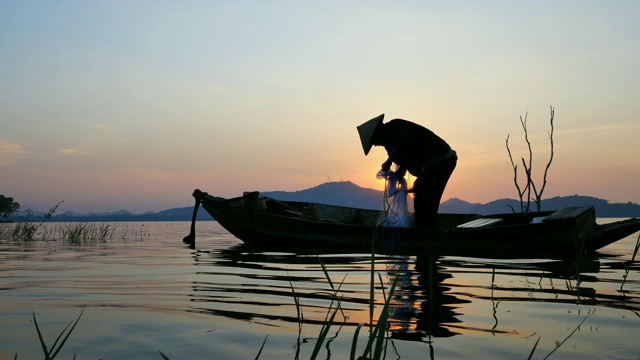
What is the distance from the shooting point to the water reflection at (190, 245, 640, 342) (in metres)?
4.04

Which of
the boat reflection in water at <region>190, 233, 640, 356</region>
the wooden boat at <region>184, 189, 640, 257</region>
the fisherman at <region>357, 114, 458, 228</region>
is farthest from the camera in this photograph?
the fisherman at <region>357, 114, 458, 228</region>

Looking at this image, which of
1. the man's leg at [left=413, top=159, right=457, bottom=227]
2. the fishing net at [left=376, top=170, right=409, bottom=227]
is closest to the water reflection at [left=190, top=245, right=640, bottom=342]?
the fishing net at [left=376, top=170, right=409, bottom=227]

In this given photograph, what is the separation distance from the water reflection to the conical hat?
202 cm

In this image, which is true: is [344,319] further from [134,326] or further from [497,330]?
[134,326]

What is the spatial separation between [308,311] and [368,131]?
239 inches

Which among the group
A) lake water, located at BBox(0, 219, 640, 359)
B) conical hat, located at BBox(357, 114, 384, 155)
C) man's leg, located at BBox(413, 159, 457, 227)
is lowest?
lake water, located at BBox(0, 219, 640, 359)

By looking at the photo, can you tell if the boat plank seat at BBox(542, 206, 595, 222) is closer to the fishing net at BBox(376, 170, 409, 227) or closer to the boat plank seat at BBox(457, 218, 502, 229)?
the boat plank seat at BBox(457, 218, 502, 229)

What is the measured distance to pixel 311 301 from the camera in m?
4.97

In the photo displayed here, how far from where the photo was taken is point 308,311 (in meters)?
4.46

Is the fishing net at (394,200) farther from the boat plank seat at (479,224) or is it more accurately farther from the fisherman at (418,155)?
the boat plank seat at (479,224)

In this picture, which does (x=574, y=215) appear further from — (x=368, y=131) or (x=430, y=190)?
(x=368, y=131)

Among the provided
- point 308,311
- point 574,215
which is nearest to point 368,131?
point 574,215

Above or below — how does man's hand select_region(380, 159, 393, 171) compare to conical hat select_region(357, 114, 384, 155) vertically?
below

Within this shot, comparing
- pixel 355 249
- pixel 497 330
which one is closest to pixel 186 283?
pixel 497 330
